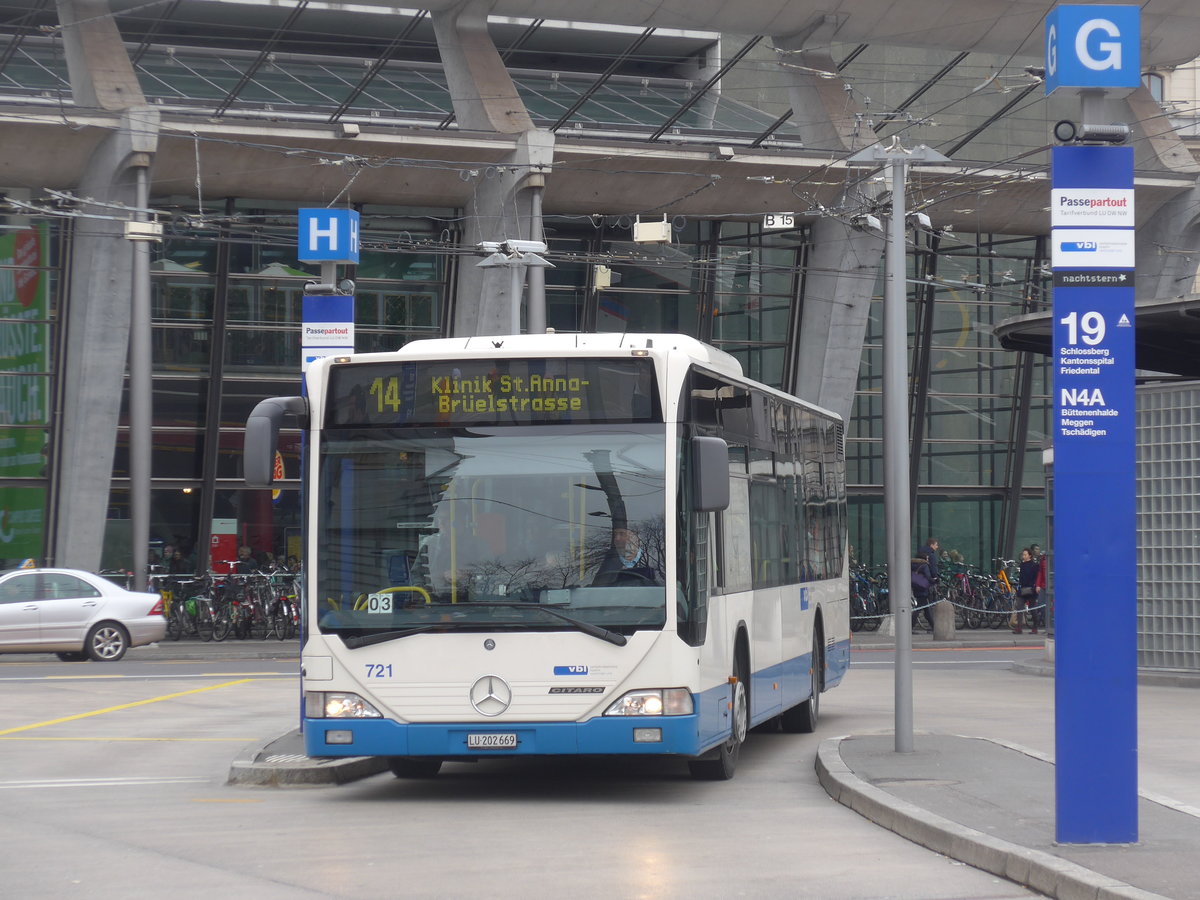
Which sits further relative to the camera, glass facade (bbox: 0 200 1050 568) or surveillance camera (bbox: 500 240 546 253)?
glass facade (bbox: 0 200 1050 568)

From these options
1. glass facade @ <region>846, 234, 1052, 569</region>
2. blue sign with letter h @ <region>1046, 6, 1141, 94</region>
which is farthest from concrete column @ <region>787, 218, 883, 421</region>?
blue sign with letter h @ <region>1046, 6, 1141, 94</region>

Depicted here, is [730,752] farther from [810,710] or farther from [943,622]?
[943,622]

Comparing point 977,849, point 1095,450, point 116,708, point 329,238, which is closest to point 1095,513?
point 1095,450

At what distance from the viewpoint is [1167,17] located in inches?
1216

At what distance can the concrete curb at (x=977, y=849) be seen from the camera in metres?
7.25

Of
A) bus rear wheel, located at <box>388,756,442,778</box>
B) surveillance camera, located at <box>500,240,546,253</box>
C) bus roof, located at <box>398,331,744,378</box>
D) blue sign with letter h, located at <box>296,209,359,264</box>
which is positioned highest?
surveillance camera, located at <box>500,240,546,253</box>

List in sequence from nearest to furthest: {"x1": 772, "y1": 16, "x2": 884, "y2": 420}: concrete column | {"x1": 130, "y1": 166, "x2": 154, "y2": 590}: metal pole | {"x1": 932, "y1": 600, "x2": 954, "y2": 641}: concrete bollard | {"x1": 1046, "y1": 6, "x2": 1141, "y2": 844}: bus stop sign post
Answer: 1. {"x1": 1046, "y1": 6, "x2": 1141, "y2": 844}: bus stop sign post
2. {"x1": 130, "y1": 166, "x2": 154, "y2": 590}: metal pole
3. {"x1": 932, "y1": 600, "x2": 954, "y2": 641}: concrete bollard
4. {"x1": 772, "y1": 16, "x2": 884, "y2": 420}: concrete column

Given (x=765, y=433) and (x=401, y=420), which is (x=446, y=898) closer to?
(x=401, y=420)

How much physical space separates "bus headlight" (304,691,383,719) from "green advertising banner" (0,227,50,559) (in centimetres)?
2371

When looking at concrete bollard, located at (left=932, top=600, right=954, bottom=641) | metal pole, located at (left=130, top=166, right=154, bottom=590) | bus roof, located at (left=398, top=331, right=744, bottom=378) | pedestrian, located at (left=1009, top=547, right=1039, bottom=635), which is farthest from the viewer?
pedestrian, located at (left=1009, top=547, right=1039, bottom=635)

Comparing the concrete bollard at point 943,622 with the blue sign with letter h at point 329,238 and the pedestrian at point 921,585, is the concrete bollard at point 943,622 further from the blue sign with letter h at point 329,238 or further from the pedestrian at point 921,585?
the blue sign with letter h at point 329,238

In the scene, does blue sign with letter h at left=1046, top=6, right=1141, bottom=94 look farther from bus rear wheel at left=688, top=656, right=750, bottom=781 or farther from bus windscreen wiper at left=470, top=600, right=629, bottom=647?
bus rear wheel at left=688, top=656, right=750, bottom=781

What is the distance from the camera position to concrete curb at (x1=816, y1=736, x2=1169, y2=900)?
725 cm

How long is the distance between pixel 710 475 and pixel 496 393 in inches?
59.1
